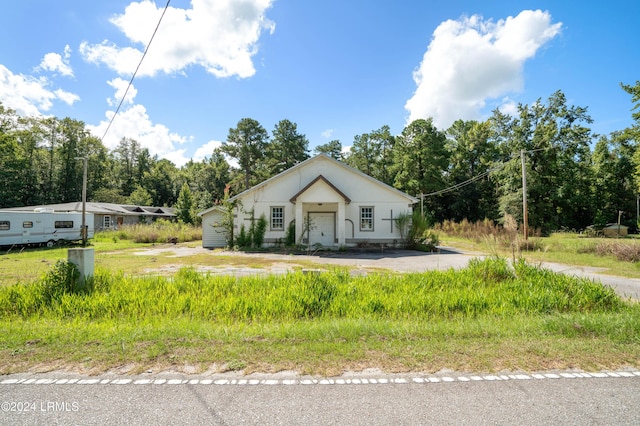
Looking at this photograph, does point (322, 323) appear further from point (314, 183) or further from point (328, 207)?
point (328, 207)

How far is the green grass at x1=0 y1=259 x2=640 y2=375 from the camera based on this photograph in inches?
151

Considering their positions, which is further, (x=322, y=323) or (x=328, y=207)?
(x=328, y=207)

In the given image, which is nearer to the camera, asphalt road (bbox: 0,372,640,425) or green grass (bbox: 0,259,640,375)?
asphalt road (bbox: 0,372,640,425)

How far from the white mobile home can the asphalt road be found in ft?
75.9

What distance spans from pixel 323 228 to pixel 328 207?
61.1 inches

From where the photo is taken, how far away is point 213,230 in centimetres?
2280

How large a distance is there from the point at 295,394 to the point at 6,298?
22.7 feet

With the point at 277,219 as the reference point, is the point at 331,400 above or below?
below

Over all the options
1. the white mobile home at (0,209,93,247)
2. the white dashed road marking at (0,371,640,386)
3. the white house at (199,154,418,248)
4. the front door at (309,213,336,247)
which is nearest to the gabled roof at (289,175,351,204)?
the white house at (199,154,418,248)

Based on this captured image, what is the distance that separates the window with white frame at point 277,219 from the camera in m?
21.3

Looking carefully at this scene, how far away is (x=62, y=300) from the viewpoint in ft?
19.7

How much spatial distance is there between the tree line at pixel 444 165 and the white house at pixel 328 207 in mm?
10493

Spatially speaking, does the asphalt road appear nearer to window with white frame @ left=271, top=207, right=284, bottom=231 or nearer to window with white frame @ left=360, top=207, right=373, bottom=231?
window with white frame @ left=360, top=207, right=373, bottom=231

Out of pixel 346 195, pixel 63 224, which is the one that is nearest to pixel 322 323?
pixel 346 195
